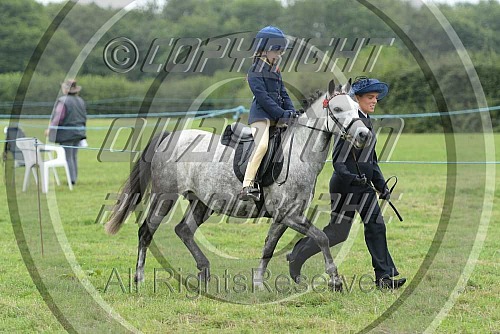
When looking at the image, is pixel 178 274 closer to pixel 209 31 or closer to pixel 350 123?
pixel 350 123

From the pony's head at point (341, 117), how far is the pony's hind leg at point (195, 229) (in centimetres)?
171

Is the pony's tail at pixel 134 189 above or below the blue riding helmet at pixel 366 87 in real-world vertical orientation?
below

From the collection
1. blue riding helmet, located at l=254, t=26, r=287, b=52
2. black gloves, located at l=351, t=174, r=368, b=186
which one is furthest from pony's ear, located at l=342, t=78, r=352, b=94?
black gloves, located at l=351, t=174, r=368, b=186

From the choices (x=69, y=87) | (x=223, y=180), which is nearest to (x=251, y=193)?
(x=223, y=180)

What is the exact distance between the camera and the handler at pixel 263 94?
612 cm

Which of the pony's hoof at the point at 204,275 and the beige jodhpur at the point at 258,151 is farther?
the pony's hoof at the point at 204,275

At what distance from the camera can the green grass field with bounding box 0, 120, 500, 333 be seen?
534 cm

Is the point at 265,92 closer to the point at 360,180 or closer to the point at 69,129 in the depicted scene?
the point at 360,180

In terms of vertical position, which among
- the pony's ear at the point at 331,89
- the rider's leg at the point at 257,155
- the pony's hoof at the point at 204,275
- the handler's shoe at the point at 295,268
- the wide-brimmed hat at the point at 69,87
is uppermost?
the pony's ear at the point at 331,89

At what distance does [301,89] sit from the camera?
26312 mm

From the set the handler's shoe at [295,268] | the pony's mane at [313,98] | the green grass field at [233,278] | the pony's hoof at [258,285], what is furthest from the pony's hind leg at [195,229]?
the pony's mane at [313,98]

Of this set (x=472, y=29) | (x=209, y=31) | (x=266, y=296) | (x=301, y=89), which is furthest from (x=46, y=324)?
(x=209, y=31)

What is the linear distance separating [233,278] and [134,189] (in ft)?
4.65

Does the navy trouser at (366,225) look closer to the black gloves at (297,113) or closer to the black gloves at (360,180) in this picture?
the black gloves at (360,180)
